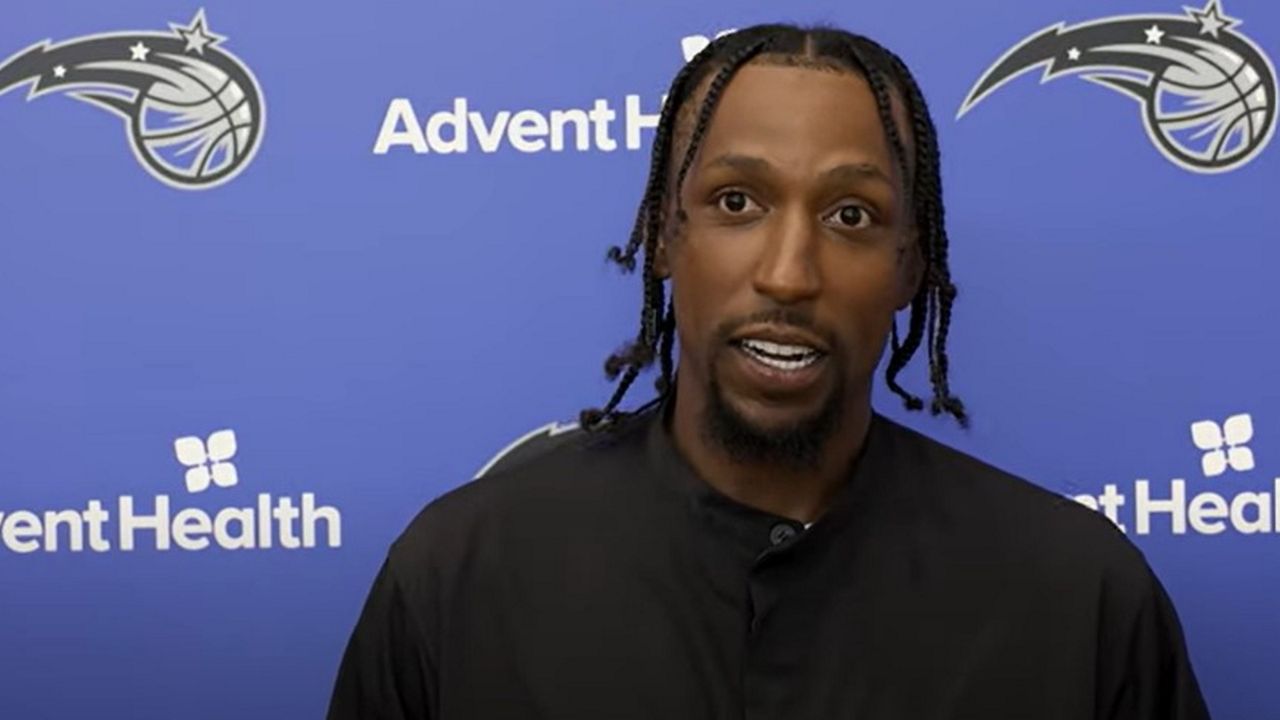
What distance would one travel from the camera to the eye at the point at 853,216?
2.88 feet

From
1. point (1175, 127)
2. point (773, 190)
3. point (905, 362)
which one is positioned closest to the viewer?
point (773, 190)

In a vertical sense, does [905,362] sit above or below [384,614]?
above

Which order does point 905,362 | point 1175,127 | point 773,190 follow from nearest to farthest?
1. point 773,190
2. point 905,362
3. point 1175,127

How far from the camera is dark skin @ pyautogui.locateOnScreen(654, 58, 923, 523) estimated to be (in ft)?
2.82

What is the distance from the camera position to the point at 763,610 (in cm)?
88

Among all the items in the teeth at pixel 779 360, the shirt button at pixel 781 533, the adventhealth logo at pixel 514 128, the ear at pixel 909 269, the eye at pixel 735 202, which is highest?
the adventhealth logo at pixel 514 128

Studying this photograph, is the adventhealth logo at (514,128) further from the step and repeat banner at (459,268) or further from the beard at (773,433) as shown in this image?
the beard at (773,433)

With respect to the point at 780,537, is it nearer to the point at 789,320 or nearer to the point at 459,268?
the point at 789,320

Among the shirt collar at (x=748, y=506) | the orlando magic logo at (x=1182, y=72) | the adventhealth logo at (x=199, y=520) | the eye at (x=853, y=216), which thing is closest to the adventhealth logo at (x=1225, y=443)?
the orlando magic logo at (x=1182, y=72)

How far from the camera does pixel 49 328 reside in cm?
121

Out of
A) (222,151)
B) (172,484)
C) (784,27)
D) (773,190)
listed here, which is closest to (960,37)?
(784,27)

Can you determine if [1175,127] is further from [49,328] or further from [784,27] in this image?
[49,328]

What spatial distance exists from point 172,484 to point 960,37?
29.0 inches

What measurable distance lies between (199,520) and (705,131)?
0.57m
